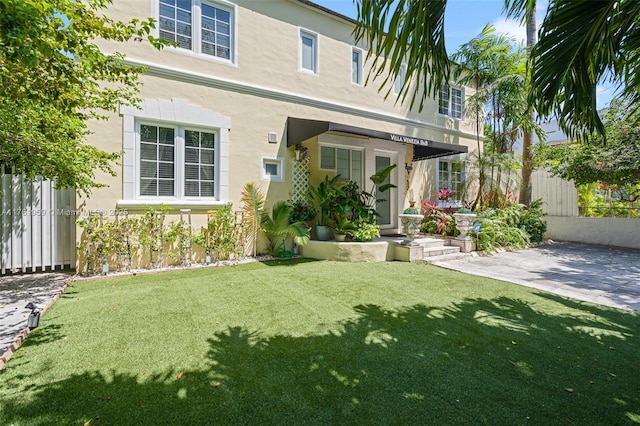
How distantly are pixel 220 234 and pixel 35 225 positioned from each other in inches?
168

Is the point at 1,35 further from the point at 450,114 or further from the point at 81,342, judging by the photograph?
the point at 450,114

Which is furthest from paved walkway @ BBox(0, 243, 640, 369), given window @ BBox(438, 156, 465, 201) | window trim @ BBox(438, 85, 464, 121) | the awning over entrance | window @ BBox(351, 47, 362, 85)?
window @ BBox(351, 47, 362, 85)

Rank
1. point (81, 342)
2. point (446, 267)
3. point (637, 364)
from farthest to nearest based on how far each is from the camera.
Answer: point (446, 267)
point (81, 342)
point (637, 364)

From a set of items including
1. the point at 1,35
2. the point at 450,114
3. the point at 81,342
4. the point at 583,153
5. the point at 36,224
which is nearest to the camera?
the point at 1,35

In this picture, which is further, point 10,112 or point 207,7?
point 207,7

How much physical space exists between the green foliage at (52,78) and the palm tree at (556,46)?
2945mm

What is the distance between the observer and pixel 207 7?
367 inches

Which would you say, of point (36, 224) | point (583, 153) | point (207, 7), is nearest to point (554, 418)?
point (36, 224)

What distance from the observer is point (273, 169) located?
1058 cm

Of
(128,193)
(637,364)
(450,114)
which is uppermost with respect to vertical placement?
(450,114)

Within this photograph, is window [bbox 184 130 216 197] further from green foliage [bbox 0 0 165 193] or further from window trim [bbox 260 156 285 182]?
green foliage [bbox 0 0 165 193]

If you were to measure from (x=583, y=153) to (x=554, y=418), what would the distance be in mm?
13868

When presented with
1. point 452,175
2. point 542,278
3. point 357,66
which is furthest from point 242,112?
point 452,175

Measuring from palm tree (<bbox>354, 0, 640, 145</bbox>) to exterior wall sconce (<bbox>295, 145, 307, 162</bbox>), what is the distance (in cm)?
730
